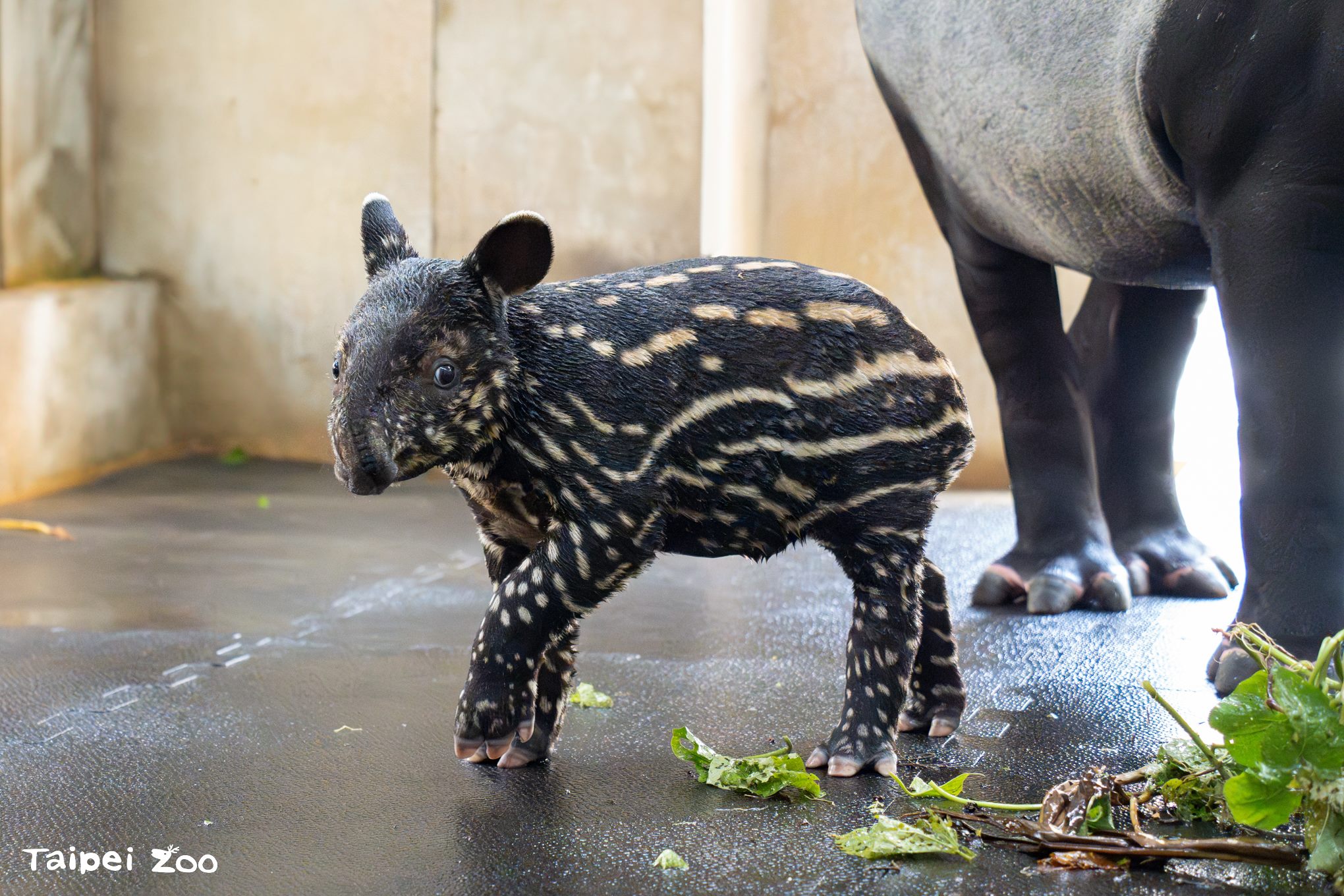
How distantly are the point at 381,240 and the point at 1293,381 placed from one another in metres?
1.77

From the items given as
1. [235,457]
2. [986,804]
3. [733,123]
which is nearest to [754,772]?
[986,804]

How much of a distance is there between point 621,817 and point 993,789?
659mm

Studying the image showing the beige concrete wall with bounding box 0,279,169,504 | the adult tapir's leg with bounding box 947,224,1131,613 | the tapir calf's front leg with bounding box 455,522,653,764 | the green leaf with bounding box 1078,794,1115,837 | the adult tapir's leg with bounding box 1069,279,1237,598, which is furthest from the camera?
the beige concrete wall with bounding box 0,279,169,504

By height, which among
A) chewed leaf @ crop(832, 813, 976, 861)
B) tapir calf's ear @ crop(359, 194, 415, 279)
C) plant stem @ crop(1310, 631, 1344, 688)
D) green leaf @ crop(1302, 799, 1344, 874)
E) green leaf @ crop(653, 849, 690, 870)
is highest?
tapir calf's ear @ crop(359, 194, 415, 279)

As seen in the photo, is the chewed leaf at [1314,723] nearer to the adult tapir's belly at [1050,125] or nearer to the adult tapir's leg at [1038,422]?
the adult tapir's belly at [1050,125]

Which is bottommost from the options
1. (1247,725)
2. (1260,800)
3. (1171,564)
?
(1171,564)

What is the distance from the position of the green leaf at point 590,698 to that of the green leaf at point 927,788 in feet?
2.56

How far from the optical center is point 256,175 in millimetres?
6719

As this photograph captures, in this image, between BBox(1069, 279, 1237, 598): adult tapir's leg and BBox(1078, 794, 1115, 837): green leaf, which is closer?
BBox(1078, 794, 1115, 837): green leaf

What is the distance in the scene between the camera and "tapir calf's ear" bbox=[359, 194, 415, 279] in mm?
2752

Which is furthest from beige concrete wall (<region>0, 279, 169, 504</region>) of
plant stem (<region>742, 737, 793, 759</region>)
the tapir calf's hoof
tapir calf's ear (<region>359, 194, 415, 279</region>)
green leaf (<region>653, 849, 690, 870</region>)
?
green leaf (<region>653, 849, 690, 870</region>)

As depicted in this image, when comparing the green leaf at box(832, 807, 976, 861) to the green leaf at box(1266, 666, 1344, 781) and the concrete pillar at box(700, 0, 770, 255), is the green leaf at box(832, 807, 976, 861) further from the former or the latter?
the concrete pillar at box(700, 0, 770, 255)

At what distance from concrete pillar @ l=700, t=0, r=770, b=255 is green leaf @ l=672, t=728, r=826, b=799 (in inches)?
149

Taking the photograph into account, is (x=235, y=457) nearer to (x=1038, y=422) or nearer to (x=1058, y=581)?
(x=1038, y=422)
